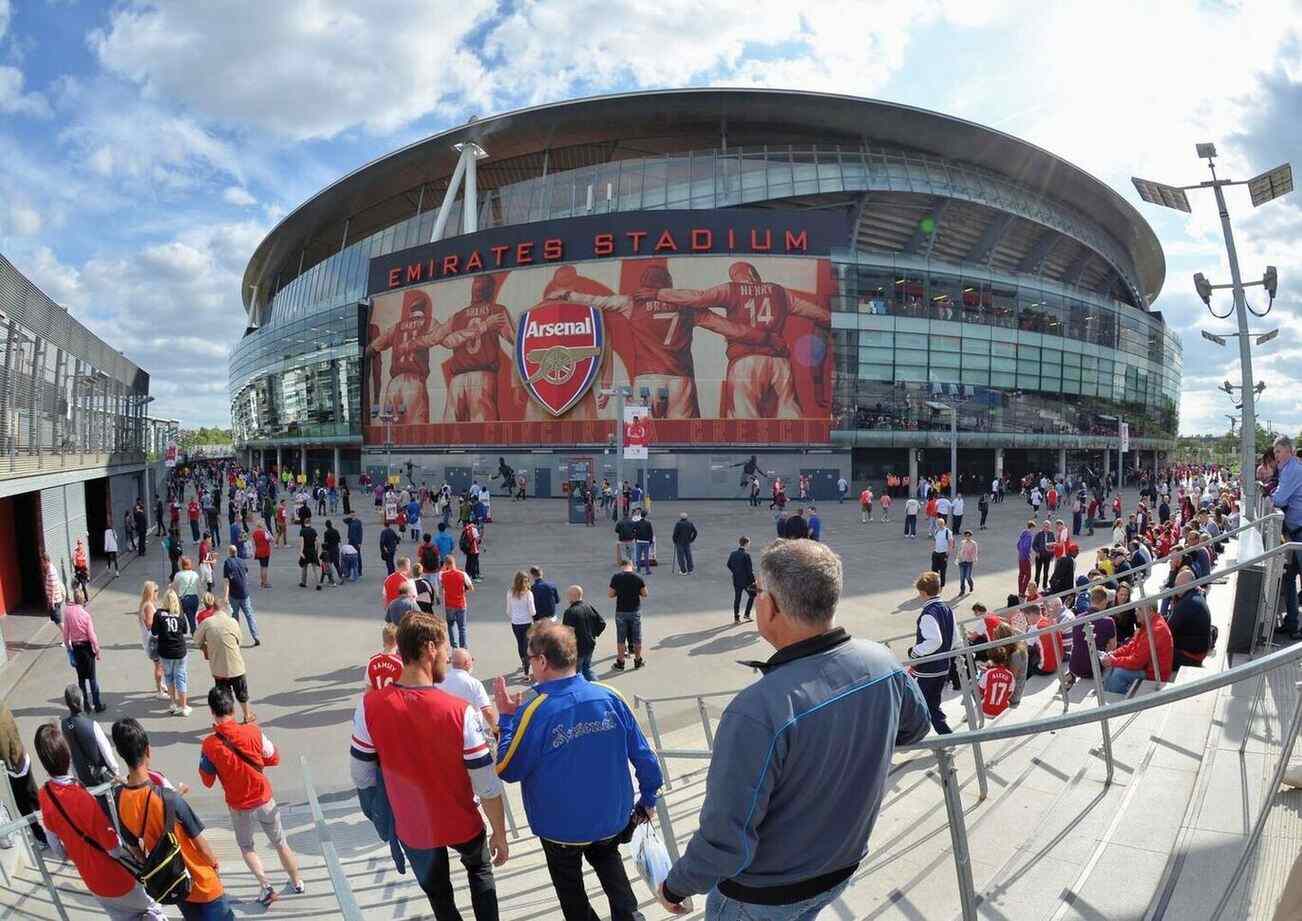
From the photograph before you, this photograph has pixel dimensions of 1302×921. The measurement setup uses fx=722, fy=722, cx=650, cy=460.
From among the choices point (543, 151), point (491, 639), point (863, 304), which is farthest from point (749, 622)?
point (543, 151)

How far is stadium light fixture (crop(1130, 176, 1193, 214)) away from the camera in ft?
45.3

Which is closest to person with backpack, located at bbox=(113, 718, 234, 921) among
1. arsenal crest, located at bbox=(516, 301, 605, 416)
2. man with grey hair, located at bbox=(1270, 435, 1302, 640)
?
man with grey hair, located at bbox=(1270, 435, 1302, 640)

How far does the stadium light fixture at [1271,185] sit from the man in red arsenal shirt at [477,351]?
3515 centimetres

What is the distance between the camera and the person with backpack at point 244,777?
4.70 metres

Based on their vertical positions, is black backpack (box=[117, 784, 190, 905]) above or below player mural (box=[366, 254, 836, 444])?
below

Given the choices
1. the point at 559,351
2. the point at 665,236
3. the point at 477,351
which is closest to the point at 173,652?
the point at 559,351

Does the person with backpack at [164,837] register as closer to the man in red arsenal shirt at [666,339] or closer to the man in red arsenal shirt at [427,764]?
the man in red arsenal shirt at [427,764]

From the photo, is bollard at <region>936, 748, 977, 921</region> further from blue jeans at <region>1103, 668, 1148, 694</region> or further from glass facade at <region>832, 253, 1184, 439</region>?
glass facade at <region>832, 253, 1184, 439</region>

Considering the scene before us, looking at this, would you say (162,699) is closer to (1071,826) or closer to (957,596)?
(1071,826)

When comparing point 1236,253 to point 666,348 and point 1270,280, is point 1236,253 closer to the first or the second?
point 1270,280

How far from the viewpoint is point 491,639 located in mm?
11984

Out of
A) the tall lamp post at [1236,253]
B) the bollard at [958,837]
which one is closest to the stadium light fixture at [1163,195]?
the tall lamp post at [1236,253]

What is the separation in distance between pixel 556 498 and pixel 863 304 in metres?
21.4

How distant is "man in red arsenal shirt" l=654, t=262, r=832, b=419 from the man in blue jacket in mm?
37732
